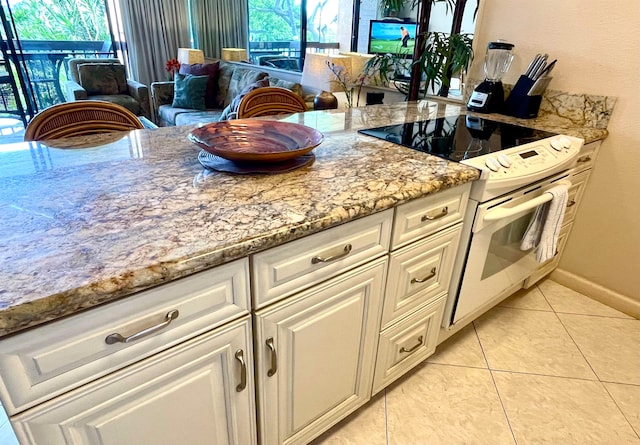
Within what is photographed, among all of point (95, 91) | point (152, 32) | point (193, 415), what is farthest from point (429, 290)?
point (152, 32)

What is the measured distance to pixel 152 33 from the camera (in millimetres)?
5820

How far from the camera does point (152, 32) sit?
5.81m

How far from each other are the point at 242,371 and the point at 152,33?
634 cm

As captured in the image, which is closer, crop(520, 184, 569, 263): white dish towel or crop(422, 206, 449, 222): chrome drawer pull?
crop(422, 206, 449, 222): chrome drawer pull

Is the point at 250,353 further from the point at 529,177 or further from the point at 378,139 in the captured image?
the point at 529,177

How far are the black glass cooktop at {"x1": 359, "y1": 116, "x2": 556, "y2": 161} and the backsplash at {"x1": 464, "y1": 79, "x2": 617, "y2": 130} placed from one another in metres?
0.35

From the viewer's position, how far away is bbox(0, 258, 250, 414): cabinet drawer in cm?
60

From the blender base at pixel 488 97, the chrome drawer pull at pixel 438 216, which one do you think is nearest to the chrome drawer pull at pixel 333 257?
the chrome drawer pull at pixel 438 216

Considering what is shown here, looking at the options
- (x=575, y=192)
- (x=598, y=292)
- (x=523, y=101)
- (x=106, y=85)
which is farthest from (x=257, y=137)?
(x=106, y=85)

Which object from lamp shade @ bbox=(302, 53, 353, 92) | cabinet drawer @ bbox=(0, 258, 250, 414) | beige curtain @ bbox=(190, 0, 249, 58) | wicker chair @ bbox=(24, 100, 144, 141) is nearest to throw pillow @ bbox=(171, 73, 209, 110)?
lamp shade @ bbox=(302, 53, 353, 92)

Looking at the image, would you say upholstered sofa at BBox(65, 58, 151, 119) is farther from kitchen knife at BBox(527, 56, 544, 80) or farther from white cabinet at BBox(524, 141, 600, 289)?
white cabinet at BBox(524, 141, 600, 289)

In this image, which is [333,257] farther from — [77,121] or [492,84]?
[492,84]

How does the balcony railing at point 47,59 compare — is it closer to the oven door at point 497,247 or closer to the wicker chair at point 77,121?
the wicker chair at point 77,121

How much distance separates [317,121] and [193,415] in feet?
4.24
